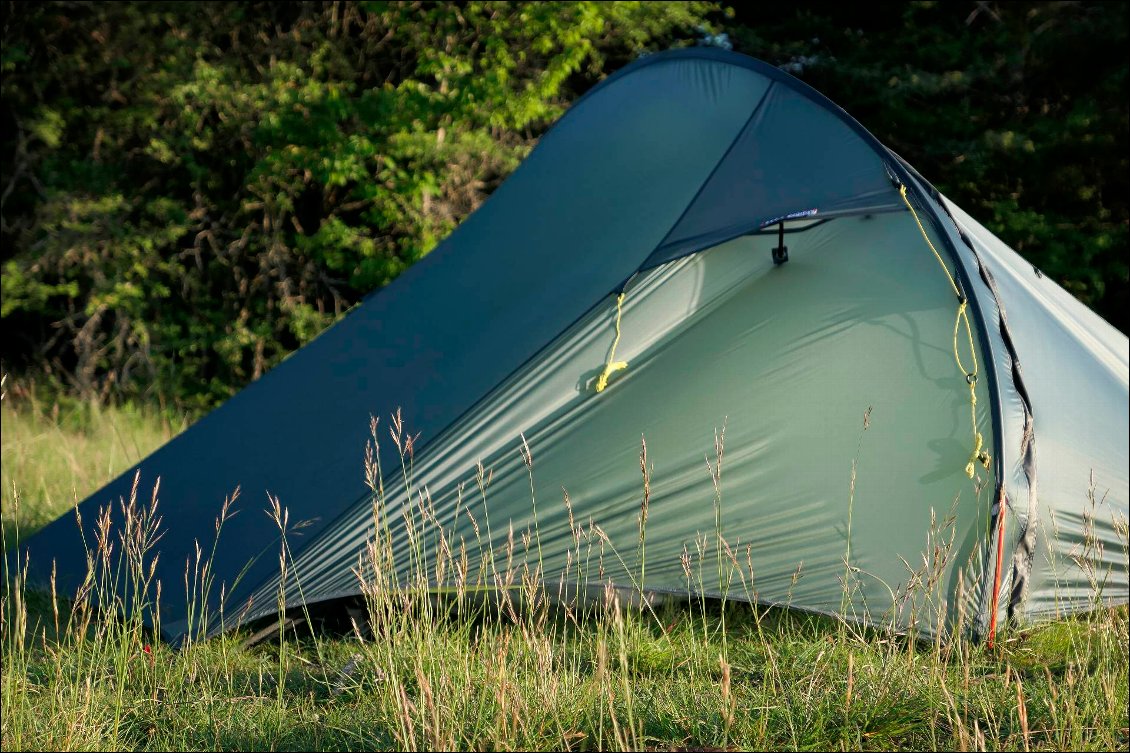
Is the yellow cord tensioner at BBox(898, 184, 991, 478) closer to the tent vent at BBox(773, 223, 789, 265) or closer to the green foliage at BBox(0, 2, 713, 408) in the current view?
the tent vent at BBox(773, 223, 789, 265)

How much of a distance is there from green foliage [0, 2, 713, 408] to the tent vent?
566 cm

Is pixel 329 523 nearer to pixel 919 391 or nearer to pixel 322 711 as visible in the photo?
pixel 322 711

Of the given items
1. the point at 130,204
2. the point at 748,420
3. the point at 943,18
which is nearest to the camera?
the point at 748,420

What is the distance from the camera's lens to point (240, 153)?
9.59 m

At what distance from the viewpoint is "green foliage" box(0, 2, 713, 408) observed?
8.77m

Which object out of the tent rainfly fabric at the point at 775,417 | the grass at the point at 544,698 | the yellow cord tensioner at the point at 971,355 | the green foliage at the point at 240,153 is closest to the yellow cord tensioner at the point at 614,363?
the tent rainfly fabric at the point at 775,417

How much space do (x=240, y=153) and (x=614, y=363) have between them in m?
7.41

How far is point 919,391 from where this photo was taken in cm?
315

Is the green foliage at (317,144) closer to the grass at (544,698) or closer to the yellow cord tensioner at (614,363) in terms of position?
the yellow cord tensioner at (614,363)

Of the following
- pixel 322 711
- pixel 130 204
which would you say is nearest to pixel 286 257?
pixel 130 204

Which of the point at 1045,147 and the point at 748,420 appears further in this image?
the point at 1045,147

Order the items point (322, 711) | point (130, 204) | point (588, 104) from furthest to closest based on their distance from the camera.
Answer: point (130, 204) → point (588, 104) → point (322, 711)

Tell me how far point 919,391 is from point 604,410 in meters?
0.91

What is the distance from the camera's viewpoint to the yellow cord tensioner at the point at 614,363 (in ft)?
10.1
